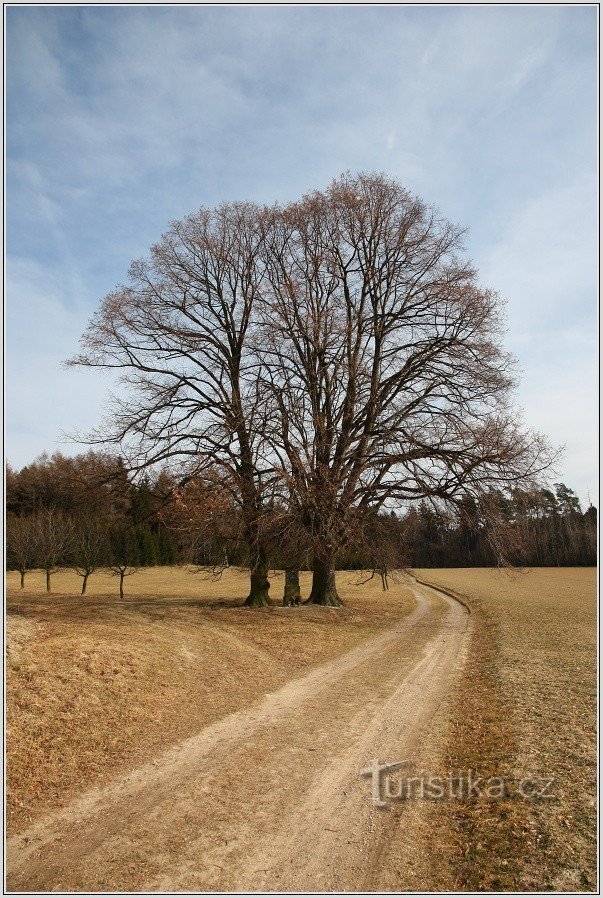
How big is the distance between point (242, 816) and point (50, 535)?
93.0ft

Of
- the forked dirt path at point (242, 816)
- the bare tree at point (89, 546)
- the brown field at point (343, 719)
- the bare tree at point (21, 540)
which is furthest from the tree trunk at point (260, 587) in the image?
the bare tree at point (21, 540)

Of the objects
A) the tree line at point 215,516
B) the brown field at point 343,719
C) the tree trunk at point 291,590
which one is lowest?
the tree trunk at point 291,590

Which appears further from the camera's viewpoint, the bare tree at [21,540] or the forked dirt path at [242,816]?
the bare tree at [21,540]

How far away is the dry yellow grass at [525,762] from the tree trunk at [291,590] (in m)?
8.86

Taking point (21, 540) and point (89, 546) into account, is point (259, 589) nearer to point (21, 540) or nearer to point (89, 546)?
point (89, 546)

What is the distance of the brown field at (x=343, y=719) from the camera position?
14.3ft

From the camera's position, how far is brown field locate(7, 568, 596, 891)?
14.3 ft

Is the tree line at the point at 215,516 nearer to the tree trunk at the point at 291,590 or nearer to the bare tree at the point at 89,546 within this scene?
the tree trunk at the point at 291,590

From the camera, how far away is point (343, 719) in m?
8.14

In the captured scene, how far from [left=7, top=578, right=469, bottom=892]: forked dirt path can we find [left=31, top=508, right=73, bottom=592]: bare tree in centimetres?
2515

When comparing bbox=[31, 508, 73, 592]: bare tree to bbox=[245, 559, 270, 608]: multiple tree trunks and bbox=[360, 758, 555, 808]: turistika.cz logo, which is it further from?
bbox=[360, 758, 555, 808]: turistika.cz logo

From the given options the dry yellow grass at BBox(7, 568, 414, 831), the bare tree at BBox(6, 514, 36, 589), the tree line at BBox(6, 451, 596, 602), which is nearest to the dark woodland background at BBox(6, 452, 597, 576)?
the tree line at BBox(6, 451, 596, 602)

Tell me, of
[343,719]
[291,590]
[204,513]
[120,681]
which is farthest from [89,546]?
[343,719]

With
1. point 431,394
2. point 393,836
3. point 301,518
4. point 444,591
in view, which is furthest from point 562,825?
point 444,591
